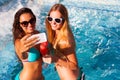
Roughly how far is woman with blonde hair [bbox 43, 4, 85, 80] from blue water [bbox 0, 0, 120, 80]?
57 cm

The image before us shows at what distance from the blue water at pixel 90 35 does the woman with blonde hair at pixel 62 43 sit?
57 cm

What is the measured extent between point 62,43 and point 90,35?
2.42 feet

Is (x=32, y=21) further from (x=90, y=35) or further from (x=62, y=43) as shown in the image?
(x=90, y=35)

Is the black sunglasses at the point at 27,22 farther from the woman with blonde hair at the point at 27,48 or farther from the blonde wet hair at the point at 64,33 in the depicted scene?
the blonde wet hair at the point at 64,33

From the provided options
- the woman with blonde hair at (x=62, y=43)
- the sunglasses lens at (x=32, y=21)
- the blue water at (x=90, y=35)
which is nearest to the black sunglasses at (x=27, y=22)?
the sunglasses lens at (x=32, y=21)

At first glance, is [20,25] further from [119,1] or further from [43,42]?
[119,1]

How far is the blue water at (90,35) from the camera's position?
3.22 m

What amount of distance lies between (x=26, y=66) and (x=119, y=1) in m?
1.20

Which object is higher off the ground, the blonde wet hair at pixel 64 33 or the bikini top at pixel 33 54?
the blonde wet hair at pixel 64 33

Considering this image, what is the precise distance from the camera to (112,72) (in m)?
3.22

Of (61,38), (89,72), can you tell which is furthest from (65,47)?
(89,72)

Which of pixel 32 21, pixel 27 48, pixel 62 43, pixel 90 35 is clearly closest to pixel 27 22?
pixel 32 21

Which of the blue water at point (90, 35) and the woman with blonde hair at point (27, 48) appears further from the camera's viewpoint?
the blue water at point (90, 35)

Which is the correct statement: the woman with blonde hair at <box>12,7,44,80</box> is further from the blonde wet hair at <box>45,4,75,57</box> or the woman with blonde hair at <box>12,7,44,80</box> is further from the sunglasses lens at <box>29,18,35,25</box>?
the blonde wet hair at <box>45,4,75,57</box>
